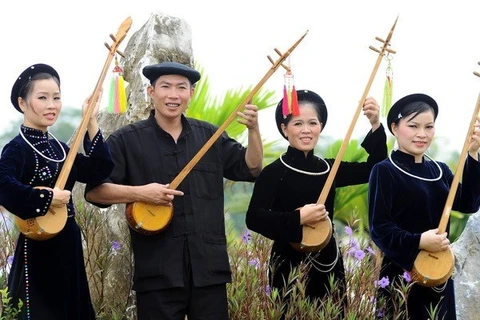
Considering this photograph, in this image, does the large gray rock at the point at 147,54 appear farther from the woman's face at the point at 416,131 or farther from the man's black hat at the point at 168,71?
the woman's face at the point at 416,131

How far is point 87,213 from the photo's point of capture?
5.87 m

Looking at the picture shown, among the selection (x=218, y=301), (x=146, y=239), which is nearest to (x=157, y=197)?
(x=146, y=239)

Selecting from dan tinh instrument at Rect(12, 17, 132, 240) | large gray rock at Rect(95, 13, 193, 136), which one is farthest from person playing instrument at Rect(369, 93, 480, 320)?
large gray rock at Rect(95, 13, 193, 136)

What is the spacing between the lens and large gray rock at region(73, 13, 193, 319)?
18.9 feet

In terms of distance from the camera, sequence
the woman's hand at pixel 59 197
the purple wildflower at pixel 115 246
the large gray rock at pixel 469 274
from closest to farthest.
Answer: the woman's hand at pixel 59 197
the purple wildflower at pixel 115 246
the large gray rock at pixel 469 274

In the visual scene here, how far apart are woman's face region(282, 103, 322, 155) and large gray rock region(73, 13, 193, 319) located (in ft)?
5.00

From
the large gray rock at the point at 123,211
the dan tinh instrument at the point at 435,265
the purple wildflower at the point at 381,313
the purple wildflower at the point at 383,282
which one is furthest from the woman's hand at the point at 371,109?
the large gray rock at the point at 123,211

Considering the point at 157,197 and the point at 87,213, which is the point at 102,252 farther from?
the point at 157,197

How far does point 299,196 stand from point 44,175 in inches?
51.9

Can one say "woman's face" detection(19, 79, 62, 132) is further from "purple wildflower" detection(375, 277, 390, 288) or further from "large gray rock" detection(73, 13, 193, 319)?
"purple wildflower" detection(375, 277, 390, 288)

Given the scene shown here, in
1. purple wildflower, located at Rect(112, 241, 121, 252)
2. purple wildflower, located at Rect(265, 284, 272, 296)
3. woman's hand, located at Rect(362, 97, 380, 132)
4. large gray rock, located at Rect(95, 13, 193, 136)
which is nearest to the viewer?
woman's hand, located at Rect(362, 97, 380, 132)

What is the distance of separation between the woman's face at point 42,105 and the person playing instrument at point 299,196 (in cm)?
112

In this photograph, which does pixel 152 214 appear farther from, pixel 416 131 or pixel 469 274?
pixel 469 274

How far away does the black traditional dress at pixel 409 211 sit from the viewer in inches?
181
